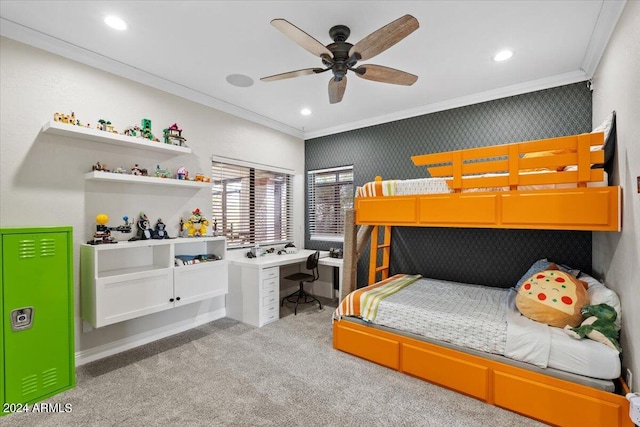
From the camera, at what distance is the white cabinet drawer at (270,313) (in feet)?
11.6

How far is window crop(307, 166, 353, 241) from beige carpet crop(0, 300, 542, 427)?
2124 mm

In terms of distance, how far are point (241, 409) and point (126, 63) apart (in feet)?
10.5

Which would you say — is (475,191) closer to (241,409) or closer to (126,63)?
(241,409)

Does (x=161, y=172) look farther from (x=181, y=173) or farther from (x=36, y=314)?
(x=36, y=314)

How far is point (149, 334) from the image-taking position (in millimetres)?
3104

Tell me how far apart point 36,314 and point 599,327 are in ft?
12.6

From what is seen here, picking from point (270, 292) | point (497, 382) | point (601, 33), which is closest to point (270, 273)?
point (270, 292)

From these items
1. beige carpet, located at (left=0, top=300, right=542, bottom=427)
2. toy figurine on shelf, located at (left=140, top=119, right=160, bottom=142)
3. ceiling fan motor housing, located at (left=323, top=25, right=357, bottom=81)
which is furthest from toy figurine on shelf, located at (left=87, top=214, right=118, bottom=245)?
ceiling fan motor housing, located at (left=323, top=25, right=357, bottom=81)

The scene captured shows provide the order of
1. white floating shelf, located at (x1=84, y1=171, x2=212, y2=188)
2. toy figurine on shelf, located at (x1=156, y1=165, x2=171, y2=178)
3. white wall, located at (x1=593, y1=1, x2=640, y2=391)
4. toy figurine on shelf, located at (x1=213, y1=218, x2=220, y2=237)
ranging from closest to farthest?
1. white wall, located at (x1=593, y1=1, x2=640, y2=391)
2. white floating shelf, located at (x1=84, y1=171, x2=212, y2=188)
3. toy figurine on shelf, located at (x1=156, y1=165, x2=171, y2=178)
4. toy figurine on shelf, located at (x1=213, y1=218, x2=220, y2=237)

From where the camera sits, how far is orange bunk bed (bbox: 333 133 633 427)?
188cm

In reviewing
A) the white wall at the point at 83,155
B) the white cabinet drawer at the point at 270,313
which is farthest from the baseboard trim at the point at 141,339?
the white cabinet drawer at the point at 270,313

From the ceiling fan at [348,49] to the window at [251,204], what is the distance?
6.49ft

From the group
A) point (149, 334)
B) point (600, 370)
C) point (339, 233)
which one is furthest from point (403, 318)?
point (149, 334)

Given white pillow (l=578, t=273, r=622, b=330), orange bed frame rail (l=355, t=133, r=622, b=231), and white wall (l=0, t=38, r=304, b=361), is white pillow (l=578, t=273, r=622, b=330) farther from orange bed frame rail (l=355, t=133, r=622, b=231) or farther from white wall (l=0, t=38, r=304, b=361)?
white wall (l=0, t=38, r=304, b=361)
